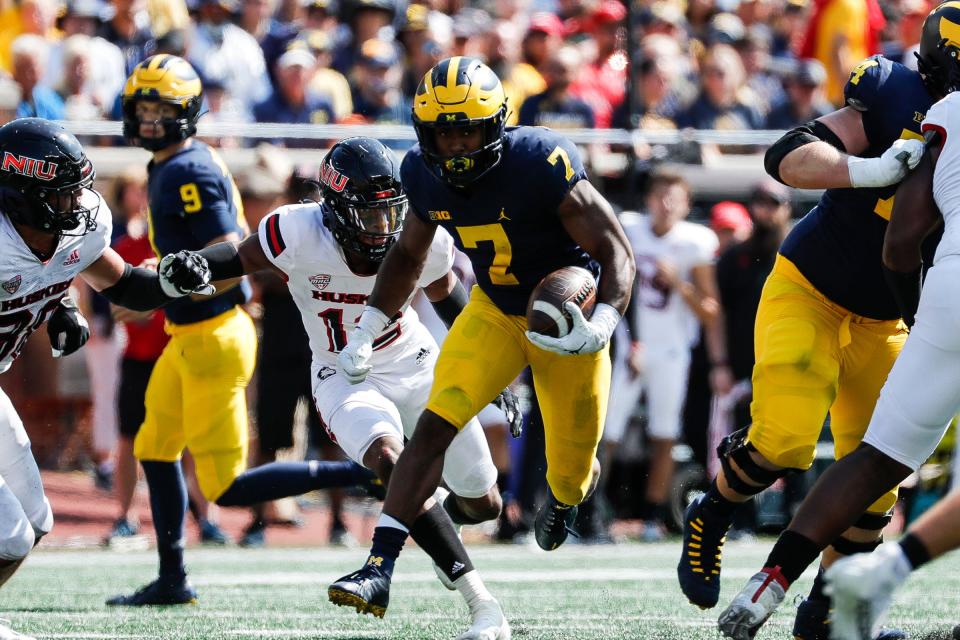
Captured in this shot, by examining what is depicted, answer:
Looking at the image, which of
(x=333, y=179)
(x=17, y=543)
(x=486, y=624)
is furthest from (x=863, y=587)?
(x=333, y=179)

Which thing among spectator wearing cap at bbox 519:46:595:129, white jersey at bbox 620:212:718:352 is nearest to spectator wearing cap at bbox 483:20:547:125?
spectator wearing cap at bbox 519:46:595:129

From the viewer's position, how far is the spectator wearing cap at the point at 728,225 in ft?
29.2

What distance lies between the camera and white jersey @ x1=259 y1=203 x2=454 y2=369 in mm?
5195

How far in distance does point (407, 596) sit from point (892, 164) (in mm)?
2911

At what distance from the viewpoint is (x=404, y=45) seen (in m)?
10.4

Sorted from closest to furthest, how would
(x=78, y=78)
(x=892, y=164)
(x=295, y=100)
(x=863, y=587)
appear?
1. (x=863, y=587)
2. (x=892, y=164)
3. (x=78, y=78)
4. (x=295, y=100)

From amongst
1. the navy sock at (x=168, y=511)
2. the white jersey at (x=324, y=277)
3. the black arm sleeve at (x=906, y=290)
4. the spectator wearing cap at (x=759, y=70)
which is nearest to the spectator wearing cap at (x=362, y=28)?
the spectator wearing cap at (x=759, y=70)

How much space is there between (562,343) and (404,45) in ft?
21.1

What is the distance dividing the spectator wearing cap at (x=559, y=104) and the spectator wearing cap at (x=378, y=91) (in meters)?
0.82

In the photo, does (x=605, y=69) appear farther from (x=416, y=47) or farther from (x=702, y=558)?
(x=702, y=558)

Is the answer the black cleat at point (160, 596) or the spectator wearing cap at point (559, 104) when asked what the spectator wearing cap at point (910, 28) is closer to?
the spectator wearing cap at point (559, 104)

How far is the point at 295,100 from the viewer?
9.50 meters

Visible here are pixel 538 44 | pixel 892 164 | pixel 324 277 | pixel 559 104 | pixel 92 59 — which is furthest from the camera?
pixel 538 44

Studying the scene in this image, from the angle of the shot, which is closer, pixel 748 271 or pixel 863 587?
pixel 863 587
